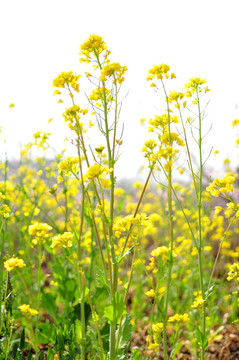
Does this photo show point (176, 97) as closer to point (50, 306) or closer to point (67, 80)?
point (67, 80)

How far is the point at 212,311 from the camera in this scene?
169 inches

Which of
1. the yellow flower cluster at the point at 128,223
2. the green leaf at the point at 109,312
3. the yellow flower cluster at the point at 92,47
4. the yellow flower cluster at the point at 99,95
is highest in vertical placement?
the yellow flower cluster at the point at 92,47

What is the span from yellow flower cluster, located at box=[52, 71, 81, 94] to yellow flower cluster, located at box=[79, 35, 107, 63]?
0.52ft

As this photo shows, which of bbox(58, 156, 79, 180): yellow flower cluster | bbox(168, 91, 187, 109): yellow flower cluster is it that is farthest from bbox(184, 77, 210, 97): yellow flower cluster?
bbox(58, 156, 79, 180): yellow flower cluster

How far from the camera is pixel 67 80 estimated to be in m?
2.00

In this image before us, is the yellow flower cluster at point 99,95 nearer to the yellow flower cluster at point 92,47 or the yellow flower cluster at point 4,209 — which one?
the yellow flower cluster at point 92,47

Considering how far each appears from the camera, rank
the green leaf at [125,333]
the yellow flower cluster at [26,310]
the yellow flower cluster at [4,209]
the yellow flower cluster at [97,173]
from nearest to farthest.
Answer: the yellow flower cluster at [97,173]
the green leaf at [125,333]
the yellow flower cluster at [26,310]
the yellow flower cluster at [4,209]

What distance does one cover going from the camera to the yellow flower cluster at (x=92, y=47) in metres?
2.05

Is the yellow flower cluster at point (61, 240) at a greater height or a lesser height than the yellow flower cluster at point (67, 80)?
lesser

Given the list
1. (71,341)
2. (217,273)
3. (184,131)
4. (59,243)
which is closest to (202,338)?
(71,341)

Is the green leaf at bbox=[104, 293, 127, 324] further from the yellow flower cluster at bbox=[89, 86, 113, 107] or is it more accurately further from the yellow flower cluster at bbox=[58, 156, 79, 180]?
the yellow flower cluster at bbox=[89, 86, 113, 107]

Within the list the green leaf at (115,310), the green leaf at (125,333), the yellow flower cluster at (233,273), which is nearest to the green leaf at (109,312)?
the green leaf at (115,310)

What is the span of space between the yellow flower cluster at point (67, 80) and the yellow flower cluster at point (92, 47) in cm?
16

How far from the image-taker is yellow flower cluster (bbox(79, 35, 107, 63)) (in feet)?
6.72
